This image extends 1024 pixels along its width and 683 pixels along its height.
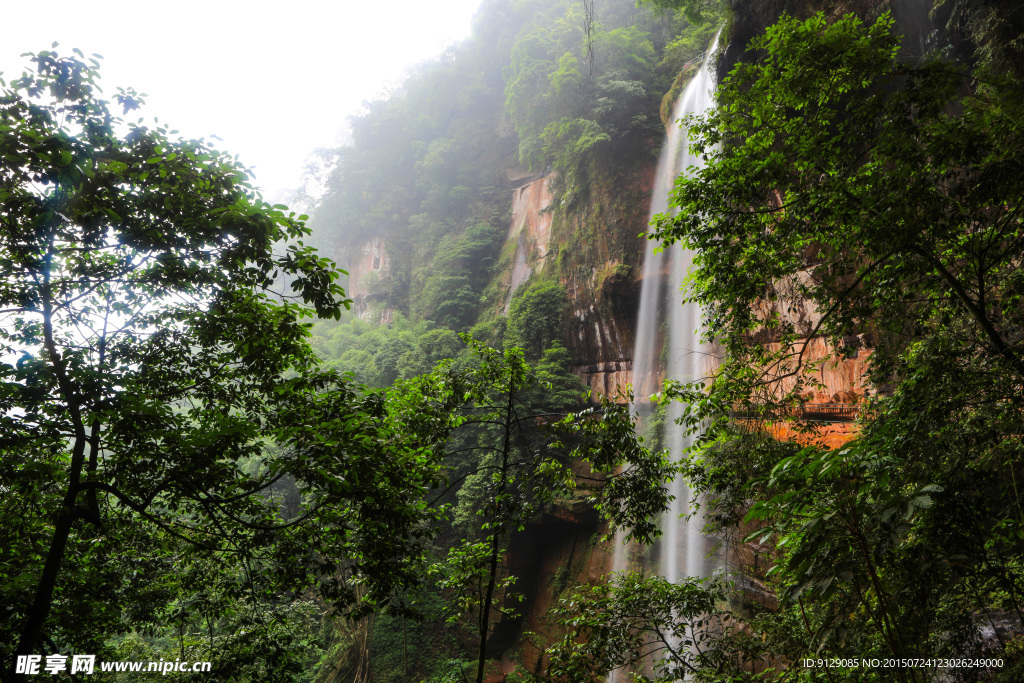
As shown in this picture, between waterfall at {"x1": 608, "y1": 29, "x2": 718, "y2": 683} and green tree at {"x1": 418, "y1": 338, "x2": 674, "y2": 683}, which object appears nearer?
green tree at {"x1": 418, "y1": 338, "x2": 674, "y2": 683}

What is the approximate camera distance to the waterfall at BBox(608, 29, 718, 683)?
1220 cm

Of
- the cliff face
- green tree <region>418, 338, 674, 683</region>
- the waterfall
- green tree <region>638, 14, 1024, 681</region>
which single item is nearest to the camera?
green tree <region>638, 14, 1024, 681</region>

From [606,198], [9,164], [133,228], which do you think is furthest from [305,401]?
[606,198]

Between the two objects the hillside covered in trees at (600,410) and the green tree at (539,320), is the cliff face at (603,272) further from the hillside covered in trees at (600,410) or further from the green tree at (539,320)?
the hillside covered in trees at (600,410)

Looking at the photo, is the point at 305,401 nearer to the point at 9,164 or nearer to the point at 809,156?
the point at 9,164

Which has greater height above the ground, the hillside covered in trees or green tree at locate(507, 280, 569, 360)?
green tree at locate(507, 280, 569, 360)

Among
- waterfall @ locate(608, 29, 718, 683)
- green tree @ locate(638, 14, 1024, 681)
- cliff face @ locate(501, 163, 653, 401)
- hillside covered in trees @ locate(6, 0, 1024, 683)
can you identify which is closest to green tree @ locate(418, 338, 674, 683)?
hillside covered in trees @ locate(6, 0, 1024, 683)

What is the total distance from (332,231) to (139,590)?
30497 mm

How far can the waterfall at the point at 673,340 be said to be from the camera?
40.0 ft

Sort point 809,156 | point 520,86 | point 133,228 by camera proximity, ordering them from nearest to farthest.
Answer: point 133,228 < point 809,156 < point 520,86

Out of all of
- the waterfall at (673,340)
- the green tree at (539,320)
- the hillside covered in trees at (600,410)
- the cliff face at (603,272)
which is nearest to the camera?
the hillside covered in trees at (600,410)

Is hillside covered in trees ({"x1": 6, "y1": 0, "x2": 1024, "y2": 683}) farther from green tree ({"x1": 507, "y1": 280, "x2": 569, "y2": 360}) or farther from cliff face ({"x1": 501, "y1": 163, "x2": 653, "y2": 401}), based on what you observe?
green tree ({"x1": 507, "y1": 280, "x2": 569, "y2": 360})

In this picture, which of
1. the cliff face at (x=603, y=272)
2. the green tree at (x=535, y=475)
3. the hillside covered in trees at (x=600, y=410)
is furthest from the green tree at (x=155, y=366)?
the cliff face at (x=603, y=272)

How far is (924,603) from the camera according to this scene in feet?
10.4
